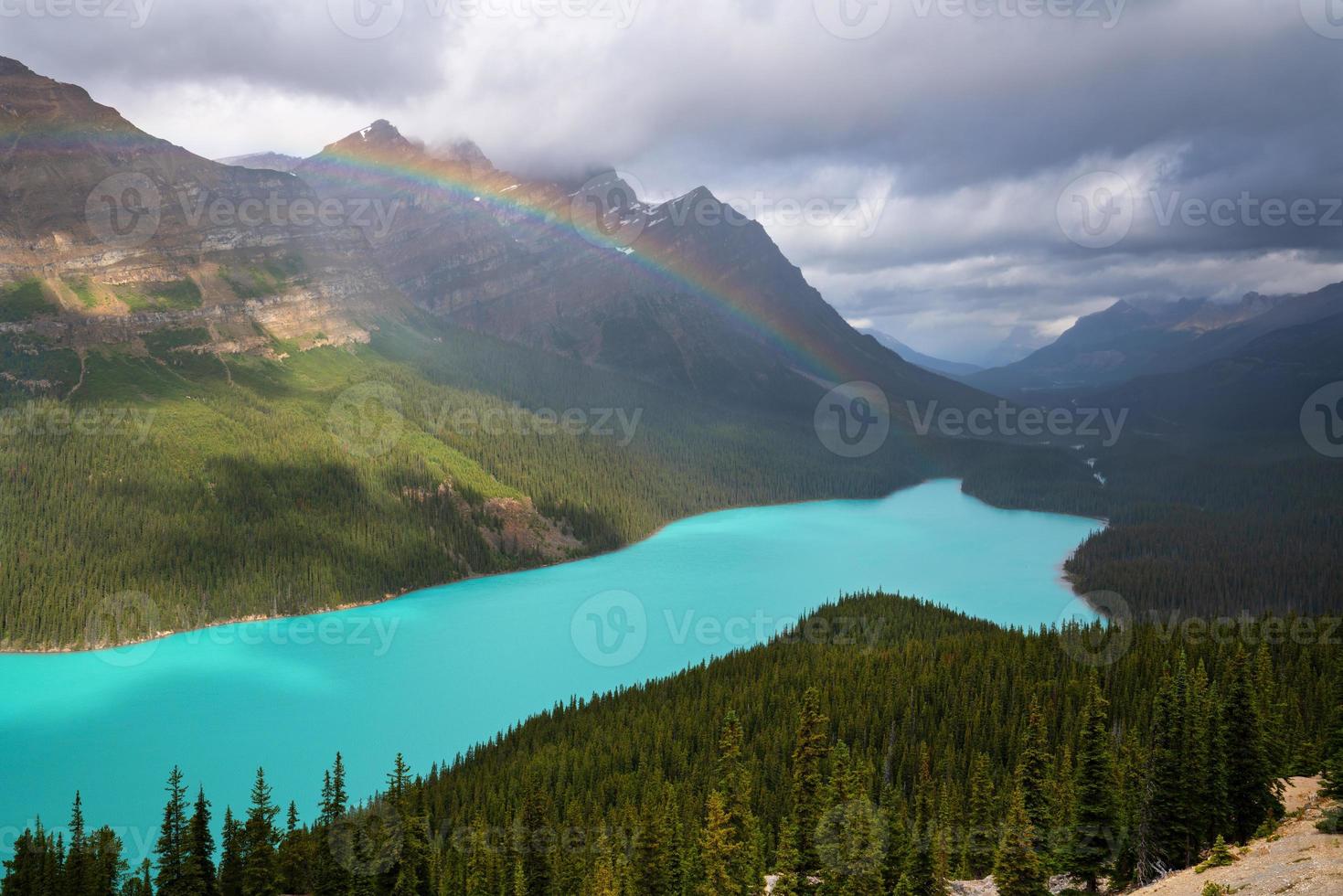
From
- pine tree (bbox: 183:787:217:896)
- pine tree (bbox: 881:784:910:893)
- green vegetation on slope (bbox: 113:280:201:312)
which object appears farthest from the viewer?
green vegetation on slope (bbox: 113:280:201:312)

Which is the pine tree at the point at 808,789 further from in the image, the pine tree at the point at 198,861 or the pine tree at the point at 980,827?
the pine tree at the point at 198,861

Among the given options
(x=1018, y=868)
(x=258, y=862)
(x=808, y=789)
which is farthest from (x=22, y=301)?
(x=1018, y=868)

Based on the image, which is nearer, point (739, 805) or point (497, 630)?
point (739, 805)

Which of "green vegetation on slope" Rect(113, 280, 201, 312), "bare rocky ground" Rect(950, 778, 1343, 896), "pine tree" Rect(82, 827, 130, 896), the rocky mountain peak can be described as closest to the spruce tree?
"pine tree" Rect(82, 827, 130, 896)

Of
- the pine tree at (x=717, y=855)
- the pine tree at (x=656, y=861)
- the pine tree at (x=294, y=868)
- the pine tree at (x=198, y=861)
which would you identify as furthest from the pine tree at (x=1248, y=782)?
the pine tree at (x=198, y=861)

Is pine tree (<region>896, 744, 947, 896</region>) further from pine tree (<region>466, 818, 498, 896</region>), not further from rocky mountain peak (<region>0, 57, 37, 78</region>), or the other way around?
rocky mountain peak (<region>0, 57, 37, 78</region>)

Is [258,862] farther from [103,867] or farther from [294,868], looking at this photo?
[103,867]
